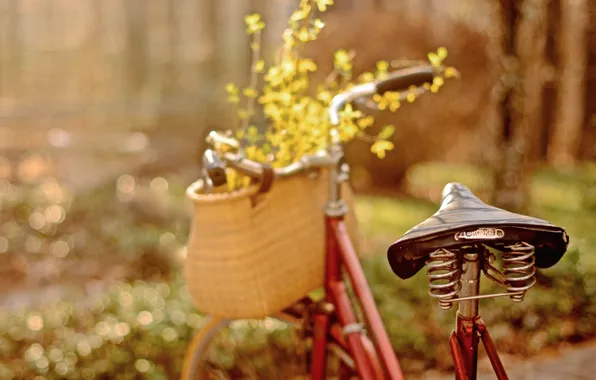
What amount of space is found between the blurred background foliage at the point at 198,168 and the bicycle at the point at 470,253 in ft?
7.04

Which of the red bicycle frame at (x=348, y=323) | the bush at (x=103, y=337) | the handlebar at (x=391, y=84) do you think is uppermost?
the handlebar at (x=391, y=84)

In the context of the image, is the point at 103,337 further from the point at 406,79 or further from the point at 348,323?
the point at 406,79

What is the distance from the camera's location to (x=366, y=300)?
2.24 meters

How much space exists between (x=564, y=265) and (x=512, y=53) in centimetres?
144

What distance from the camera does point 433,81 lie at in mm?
2547

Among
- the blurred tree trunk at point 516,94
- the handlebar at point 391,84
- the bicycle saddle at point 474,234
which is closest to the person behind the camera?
the bicycle saddle at point 474,234

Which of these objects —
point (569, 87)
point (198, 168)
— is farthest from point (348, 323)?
point (569, 87)

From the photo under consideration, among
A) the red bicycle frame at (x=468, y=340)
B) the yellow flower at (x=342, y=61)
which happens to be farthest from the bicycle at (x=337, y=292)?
the red bicycle frame at (x=468, y=340)

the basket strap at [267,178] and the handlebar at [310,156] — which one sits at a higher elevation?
the handlebar at [310,156]

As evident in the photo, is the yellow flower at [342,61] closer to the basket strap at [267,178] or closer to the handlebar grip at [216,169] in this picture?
the basket strap at [267,178]

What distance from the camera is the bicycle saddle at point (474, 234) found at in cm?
164

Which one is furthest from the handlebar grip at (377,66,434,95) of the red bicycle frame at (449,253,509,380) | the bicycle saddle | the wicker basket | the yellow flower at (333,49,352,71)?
the red bicycle frame at (449,253,509,380)

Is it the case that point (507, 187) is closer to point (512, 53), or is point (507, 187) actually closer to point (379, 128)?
point (512, 53)

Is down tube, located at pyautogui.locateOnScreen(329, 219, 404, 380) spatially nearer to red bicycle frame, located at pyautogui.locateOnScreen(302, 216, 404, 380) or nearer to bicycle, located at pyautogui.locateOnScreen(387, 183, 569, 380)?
red bicycle frame, located at pyautogui.locateOnScreen(302, 216, 404, 380)
